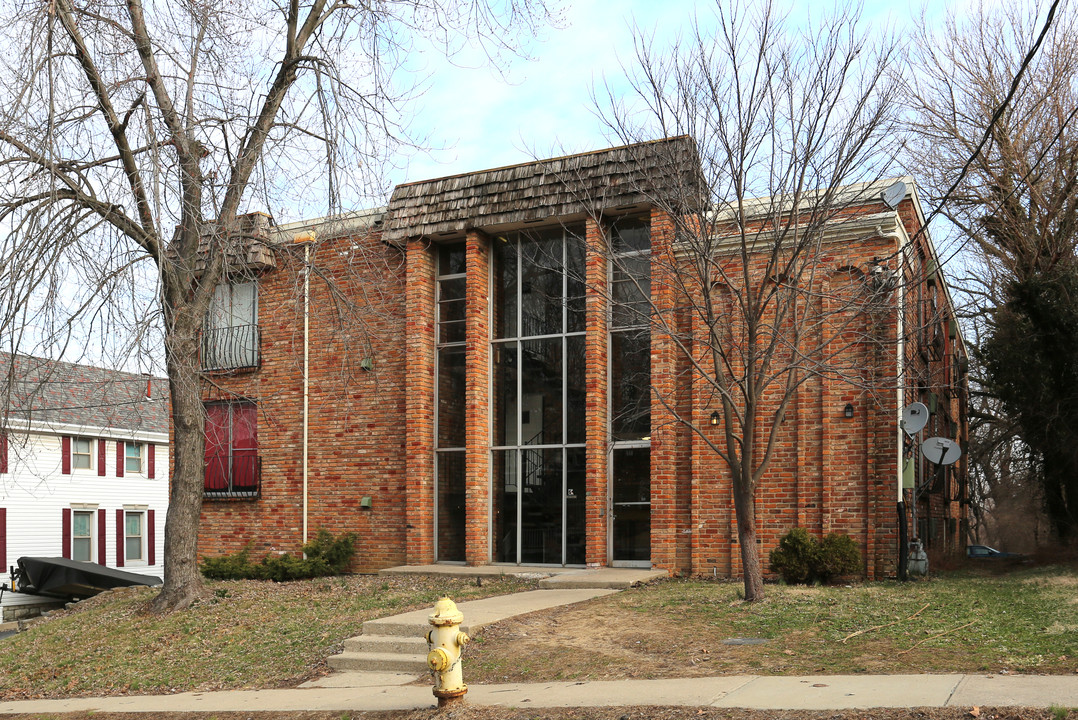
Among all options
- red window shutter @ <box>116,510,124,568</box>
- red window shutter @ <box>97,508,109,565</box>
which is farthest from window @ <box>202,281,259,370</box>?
red window shutter @ <box>116,510,124,568</box>

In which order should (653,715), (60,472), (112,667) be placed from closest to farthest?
(653,715)
(112,667)
(60,472)

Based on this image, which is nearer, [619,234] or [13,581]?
[619,234]

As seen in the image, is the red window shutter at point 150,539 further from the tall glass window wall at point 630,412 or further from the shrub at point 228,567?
the tall glass window wall at point 630,412

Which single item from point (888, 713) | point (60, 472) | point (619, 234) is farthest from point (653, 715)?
point (60, 472)

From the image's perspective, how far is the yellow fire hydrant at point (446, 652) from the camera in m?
7.09

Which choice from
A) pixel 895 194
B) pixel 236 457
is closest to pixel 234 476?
pixel 236 457

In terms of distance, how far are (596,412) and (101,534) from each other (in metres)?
23.9

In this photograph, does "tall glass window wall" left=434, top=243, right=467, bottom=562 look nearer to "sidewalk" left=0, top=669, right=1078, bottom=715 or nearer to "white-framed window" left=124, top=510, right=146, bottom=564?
"sidewalk" left=0, top=669, right=1078, bottom=715

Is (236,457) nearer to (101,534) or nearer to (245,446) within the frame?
(245,446)

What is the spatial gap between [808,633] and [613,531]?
6.57 meters

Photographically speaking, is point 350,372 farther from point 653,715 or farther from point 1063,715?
point 1063,715

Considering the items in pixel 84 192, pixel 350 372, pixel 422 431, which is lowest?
pixel 422 431

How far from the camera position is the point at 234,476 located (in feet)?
61.4

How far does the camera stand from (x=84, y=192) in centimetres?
1122
